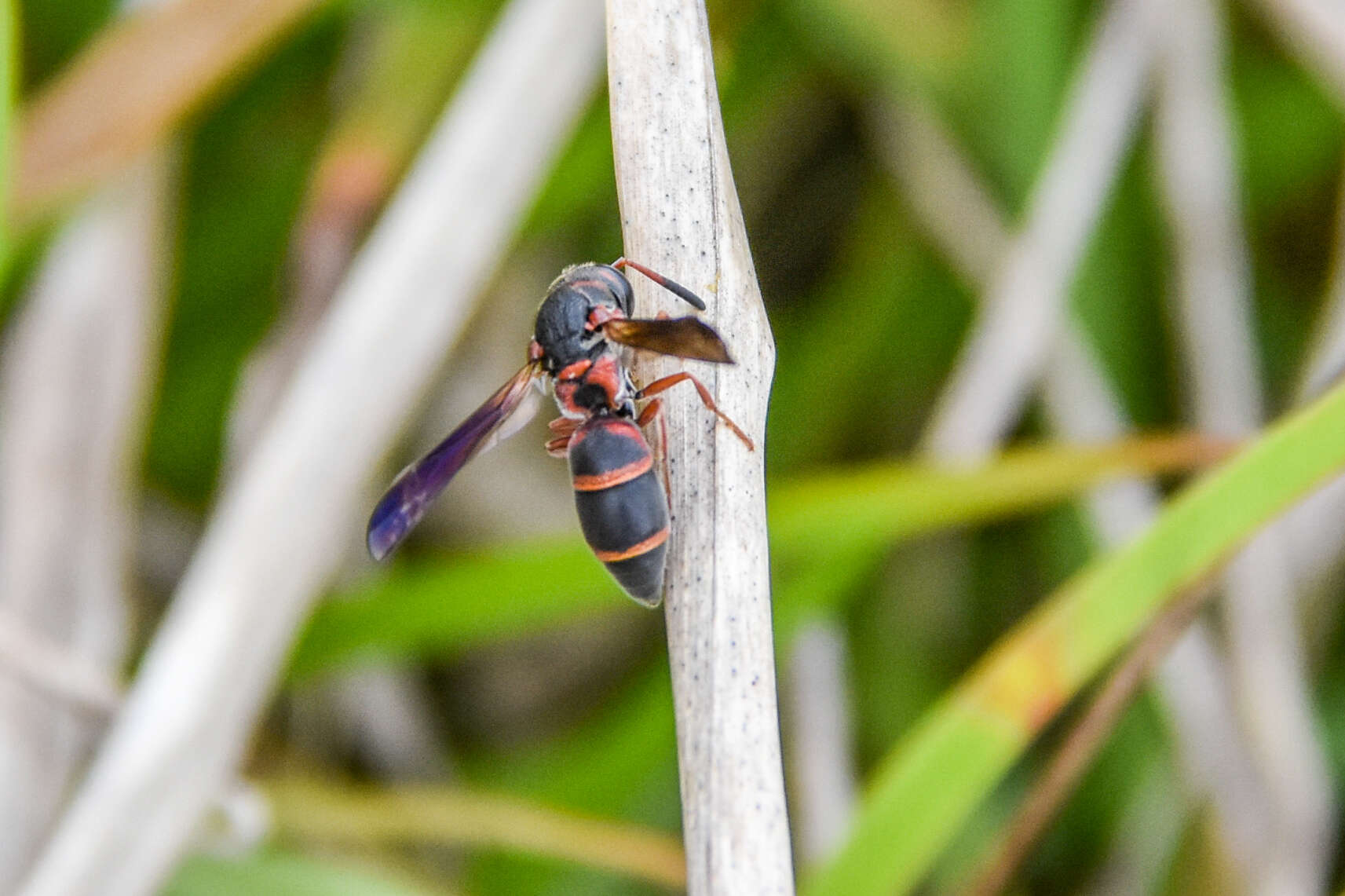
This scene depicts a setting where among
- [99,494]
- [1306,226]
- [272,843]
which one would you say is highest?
[1306,226]

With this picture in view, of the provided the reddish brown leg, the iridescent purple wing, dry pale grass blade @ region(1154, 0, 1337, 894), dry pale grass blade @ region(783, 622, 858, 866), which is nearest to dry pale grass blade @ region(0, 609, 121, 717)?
the iridescent purple wing

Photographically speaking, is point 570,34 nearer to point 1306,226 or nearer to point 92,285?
→ point 92,285

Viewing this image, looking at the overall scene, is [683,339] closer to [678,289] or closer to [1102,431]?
[678,289]

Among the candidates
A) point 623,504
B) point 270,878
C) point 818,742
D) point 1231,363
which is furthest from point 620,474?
point 1231,363

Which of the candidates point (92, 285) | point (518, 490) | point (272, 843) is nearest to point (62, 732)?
point (272, 843)

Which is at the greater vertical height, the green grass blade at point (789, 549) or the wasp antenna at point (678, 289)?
the green grass blade at point (789, 549)

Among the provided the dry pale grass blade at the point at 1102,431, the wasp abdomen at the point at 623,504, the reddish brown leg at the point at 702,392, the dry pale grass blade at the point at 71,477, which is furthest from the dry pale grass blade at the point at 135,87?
the dry pale grass blade at the point at 1102,431

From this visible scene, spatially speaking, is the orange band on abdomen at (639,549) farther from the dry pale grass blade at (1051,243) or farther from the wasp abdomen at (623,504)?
the dry pale grass blade at (1051,243)
